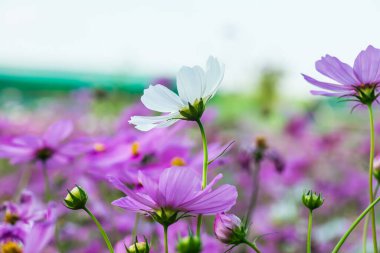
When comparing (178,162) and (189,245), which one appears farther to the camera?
(178,162)

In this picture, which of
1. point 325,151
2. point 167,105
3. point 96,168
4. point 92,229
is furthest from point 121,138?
point 325,151

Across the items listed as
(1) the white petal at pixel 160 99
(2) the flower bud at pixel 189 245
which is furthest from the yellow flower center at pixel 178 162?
(2) the flower bud at pixel 189 245

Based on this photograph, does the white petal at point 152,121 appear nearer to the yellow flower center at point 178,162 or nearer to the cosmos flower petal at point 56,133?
the yellow flower center at point 178,162

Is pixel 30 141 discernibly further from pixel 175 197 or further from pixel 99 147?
pixel 175 197

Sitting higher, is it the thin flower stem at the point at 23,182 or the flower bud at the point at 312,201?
the flower bud at the point at 312,201

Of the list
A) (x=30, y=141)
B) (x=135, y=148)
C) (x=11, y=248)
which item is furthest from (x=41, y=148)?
(x=11, y=248)

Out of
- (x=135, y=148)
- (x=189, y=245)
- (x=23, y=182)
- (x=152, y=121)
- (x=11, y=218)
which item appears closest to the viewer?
(x=189, y=245)

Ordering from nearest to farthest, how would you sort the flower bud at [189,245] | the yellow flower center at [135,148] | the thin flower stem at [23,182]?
the flower bud at [189,245]
the yellow flower center at [135,148]
the thin flower stem at [23,182]
